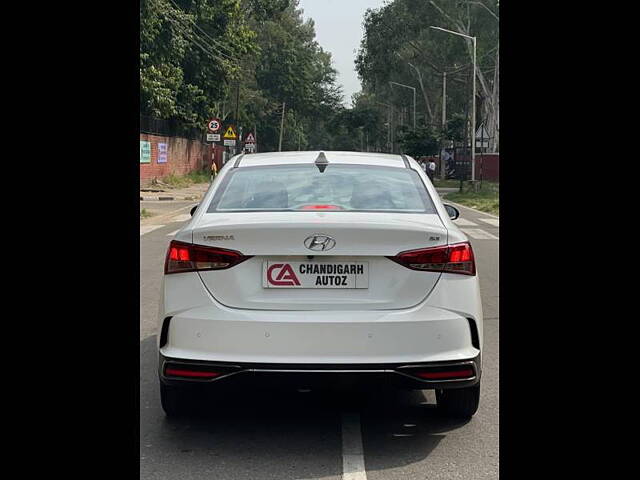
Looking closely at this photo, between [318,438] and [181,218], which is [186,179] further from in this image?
[318,438]

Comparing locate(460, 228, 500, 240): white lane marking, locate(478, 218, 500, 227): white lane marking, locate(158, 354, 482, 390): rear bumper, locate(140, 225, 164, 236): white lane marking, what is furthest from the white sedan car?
locate(478, 218, 500, 227): white lane marking

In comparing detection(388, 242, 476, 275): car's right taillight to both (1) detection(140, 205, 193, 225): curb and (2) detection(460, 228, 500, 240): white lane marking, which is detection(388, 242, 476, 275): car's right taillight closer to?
(2) detection(460, 228, 500, 240): white lane marking

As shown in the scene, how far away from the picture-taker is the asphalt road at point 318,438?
4609 mm

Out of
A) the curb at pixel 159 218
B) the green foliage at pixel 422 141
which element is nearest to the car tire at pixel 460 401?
the curb at pixel 159 218

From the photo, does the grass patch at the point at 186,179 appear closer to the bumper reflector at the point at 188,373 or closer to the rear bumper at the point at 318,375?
the bumper reflector at the point at 188,373

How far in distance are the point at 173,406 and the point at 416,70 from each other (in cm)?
6737

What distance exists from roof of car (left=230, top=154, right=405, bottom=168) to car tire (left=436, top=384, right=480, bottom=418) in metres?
1.50

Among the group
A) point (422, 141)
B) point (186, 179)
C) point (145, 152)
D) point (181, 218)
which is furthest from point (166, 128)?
point (181, 218)

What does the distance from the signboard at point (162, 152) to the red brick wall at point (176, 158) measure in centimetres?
17

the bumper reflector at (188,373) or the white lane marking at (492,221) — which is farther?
the white lane marking at (492,221)

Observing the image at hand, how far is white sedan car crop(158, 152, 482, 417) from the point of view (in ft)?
15.2

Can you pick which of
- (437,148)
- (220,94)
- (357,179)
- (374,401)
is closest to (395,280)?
(357,179)

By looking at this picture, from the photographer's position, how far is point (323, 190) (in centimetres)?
546
